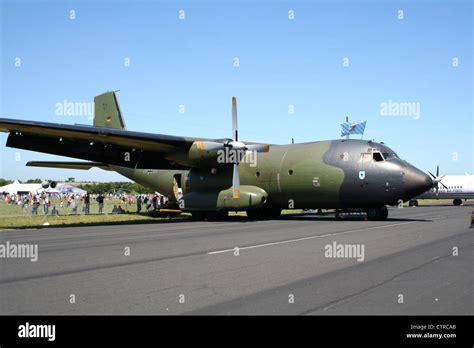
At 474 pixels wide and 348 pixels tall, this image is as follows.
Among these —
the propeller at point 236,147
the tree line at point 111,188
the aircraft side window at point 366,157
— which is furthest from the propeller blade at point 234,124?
the tree line at point 111,188

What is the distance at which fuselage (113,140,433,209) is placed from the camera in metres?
23.6

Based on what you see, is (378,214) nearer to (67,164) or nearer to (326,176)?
(326,176)

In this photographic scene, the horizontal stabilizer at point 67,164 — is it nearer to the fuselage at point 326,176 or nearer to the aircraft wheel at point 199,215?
the fuselage at point 326,176

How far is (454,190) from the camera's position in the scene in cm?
6191

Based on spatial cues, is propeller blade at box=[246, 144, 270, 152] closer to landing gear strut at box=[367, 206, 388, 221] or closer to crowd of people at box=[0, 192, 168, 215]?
landing gear strut at box=[367, 206, 388, 221]

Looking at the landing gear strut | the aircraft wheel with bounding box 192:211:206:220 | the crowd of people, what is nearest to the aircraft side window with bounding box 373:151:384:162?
the landing gear strut

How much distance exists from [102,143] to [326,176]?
40.1ft

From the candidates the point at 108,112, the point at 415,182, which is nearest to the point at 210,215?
the point at 108,112

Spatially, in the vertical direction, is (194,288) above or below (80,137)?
below

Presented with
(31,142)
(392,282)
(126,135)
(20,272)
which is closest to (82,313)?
(20,272)

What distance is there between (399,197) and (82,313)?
20.2m

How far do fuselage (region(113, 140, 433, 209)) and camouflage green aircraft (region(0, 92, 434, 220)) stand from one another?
0.05m

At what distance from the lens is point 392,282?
8203 mm

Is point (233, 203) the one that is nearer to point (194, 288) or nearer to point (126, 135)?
point (126, 135)
